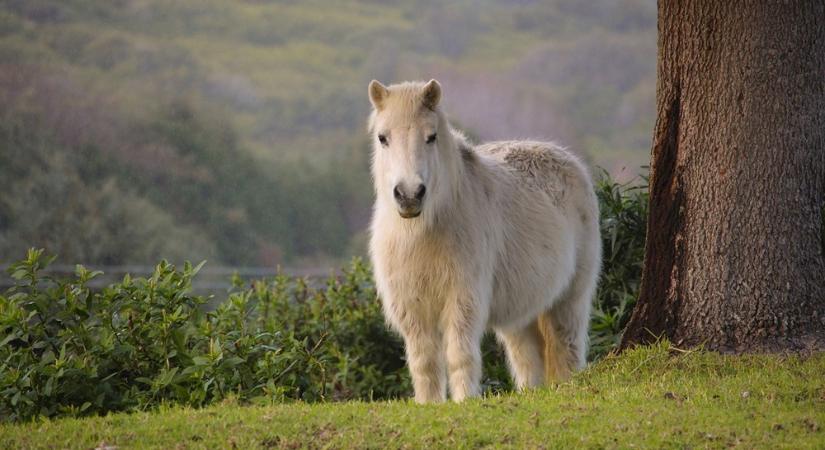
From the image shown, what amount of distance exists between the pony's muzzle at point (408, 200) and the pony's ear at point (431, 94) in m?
0.70

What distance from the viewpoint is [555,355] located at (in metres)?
7.79

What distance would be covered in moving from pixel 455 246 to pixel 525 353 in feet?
5.64

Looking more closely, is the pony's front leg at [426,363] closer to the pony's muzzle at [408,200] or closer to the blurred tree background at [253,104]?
the pony's muzzle at [408,200]

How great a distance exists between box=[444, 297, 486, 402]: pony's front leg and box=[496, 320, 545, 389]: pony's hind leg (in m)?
1.33

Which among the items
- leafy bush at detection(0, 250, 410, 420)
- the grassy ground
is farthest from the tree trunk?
leafy bush at detection(0, 250, 410, 420)

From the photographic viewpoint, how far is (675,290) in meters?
6.45

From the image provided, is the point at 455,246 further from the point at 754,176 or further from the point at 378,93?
the point at 754,176

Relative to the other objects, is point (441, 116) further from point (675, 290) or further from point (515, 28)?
point (515, 28)

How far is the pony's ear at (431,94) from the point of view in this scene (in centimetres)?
632

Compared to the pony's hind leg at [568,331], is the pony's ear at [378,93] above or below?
above

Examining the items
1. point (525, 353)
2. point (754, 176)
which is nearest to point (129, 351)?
point (525, 353)

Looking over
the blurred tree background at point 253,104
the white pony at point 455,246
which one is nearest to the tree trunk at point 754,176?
the white pony at point 455,246

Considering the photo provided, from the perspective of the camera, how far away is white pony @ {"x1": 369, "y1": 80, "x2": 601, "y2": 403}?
6.27 metres

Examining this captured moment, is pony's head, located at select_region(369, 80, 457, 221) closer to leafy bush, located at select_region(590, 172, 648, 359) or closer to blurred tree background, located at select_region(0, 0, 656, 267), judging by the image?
leafy bush, located at select_region(590, 172, 648, 359)
